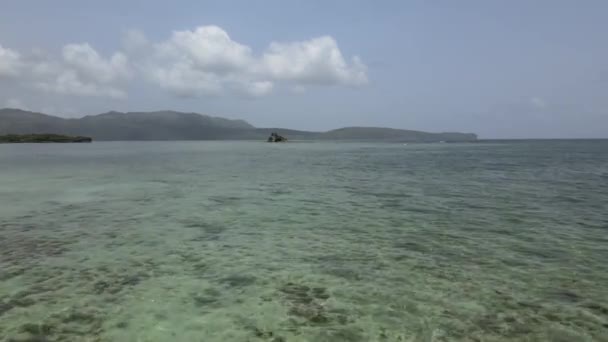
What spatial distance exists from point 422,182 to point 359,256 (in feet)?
82.5

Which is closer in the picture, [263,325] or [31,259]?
[263,325]

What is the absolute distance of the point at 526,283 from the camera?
11297mm

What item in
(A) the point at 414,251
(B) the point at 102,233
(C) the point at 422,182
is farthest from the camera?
(C) the point at 422,182

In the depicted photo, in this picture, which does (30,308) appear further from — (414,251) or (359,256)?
(414,251)

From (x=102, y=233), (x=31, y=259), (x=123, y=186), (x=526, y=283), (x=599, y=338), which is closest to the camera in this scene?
(x=599, y=338)

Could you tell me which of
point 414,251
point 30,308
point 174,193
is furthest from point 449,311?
point 174,193

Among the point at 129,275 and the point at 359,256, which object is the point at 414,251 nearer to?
the point at 359,256

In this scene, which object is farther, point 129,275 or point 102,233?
point 102,233

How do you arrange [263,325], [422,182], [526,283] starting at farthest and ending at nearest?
[422,182] → [526,283] → [263,325]

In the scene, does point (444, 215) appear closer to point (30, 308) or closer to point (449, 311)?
point (449, 311)

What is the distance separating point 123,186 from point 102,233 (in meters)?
19.0

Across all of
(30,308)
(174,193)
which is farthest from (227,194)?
(30,308)

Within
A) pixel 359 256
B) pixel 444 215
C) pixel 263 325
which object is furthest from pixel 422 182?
pixel 263 325

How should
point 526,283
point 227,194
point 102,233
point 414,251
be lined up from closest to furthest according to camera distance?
1. point 526,283
2. point 414,251
3. point 102,233
4. point 227,194
